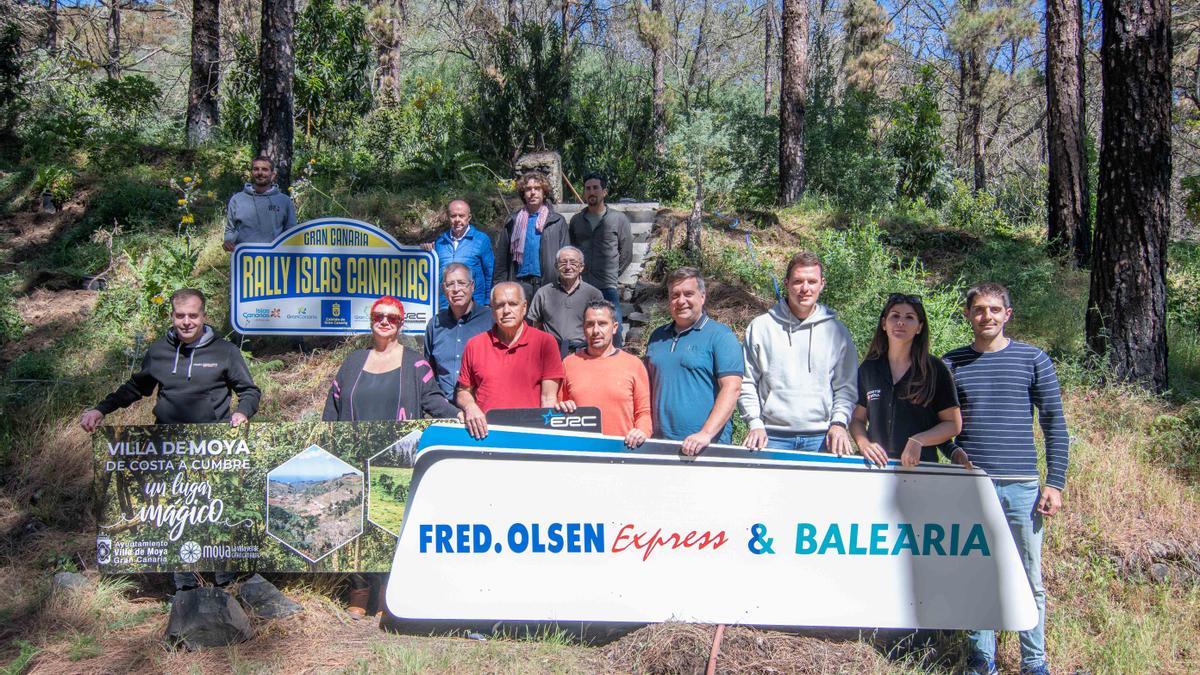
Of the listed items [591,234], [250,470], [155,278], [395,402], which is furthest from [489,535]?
[155,278]

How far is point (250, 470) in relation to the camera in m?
4.83

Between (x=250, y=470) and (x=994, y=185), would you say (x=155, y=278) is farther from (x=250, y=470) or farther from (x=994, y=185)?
(x=994, y=185)

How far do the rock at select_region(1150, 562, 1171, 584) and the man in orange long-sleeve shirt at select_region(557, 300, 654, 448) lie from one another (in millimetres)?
3436

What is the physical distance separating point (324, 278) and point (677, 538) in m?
4.47

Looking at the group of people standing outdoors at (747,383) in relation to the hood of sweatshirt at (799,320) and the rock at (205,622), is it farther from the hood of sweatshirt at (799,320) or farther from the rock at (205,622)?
the rock at (205,622)

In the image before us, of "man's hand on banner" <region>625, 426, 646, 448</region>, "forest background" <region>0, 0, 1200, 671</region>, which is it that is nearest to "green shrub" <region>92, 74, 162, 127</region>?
"forest background" <region>0, 0, 1200, 671</region>

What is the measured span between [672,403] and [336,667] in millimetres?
2143

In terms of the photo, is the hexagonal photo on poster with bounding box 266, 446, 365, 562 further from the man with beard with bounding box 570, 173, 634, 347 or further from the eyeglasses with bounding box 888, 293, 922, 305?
the eyeglasses with bounding box 888, 293, 922, 305

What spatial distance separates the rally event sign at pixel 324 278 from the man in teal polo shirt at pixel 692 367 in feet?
11.1

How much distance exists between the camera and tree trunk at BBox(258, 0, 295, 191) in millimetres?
10008

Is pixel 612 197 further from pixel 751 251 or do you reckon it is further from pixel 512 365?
pixel 512 365

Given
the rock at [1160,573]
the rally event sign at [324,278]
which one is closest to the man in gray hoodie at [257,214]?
the rally event sign at [324,278]

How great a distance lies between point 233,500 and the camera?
4.82 meters

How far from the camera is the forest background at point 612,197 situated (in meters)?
5.45
